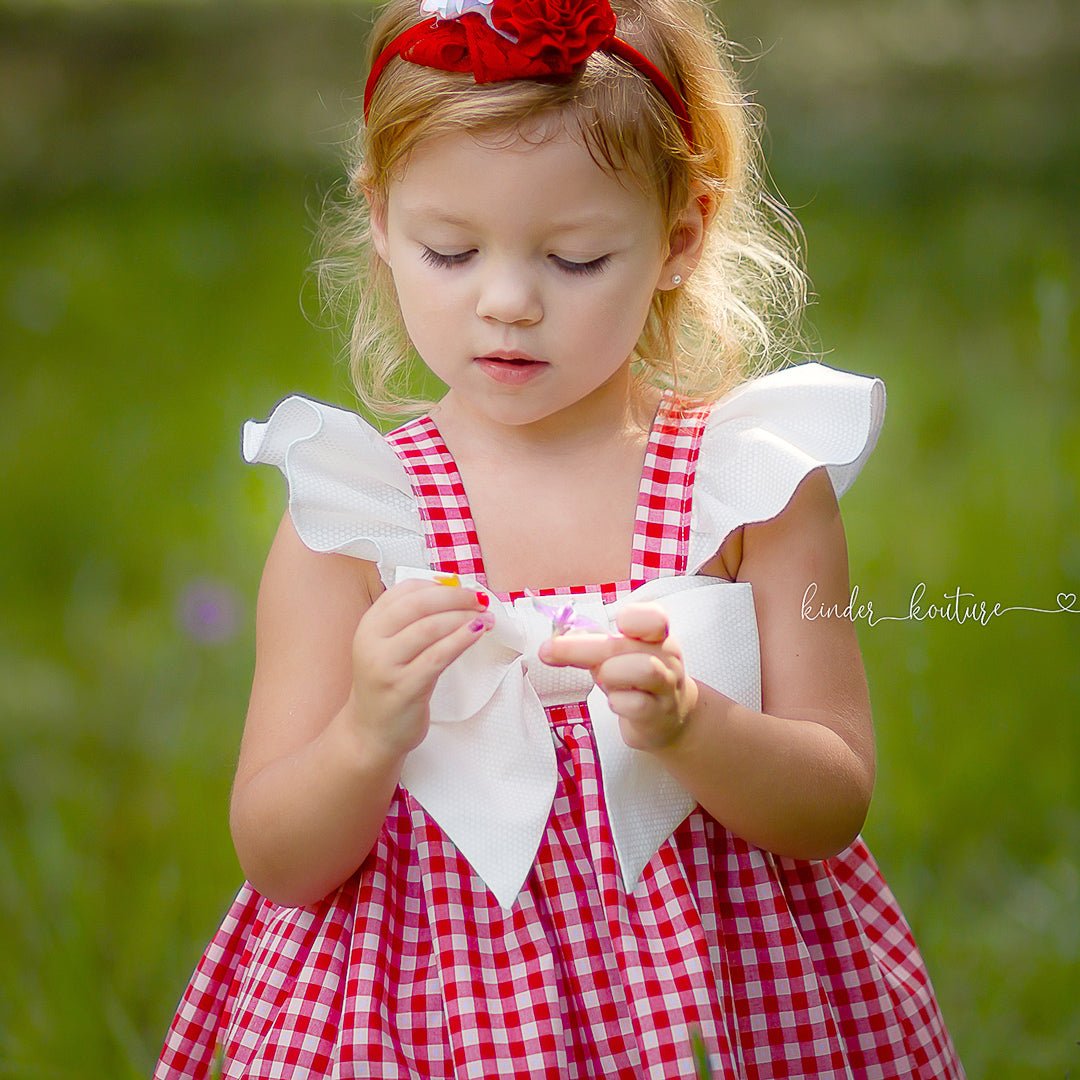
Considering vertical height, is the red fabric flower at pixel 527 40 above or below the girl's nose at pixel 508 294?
above

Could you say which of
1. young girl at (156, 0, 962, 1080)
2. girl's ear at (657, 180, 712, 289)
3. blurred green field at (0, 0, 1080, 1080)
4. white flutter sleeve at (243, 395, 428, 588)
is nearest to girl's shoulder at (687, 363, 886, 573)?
young girl at (156, 0, 962, 1080)

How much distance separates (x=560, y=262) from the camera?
1.10m

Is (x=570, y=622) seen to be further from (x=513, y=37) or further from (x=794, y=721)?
(x=513, y=37)

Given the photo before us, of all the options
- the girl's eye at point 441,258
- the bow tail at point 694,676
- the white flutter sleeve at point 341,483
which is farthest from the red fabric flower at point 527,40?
the bow tail at point 694,676

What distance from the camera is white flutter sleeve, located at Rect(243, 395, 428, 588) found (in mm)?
1116

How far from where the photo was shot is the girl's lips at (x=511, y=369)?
112 cm

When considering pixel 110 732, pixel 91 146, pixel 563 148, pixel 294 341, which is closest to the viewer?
pixel 563 148

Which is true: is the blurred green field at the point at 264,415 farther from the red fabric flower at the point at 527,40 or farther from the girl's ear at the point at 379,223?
the red fabric flower at the point at 527,40

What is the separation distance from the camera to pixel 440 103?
1089 millimetres

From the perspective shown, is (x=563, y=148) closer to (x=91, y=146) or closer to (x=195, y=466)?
(x=195, y=466)

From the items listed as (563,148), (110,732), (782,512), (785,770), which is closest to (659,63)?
(563,148)

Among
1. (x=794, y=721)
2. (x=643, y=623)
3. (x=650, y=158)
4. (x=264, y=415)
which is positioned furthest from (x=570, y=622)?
(x=264, y=415)

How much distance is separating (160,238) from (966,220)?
141 cm

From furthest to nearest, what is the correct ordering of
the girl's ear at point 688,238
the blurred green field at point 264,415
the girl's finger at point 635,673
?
the blurred green field at point 264,415 → the girl's ear at point 688,238 → the girl's finger at point 635,673
